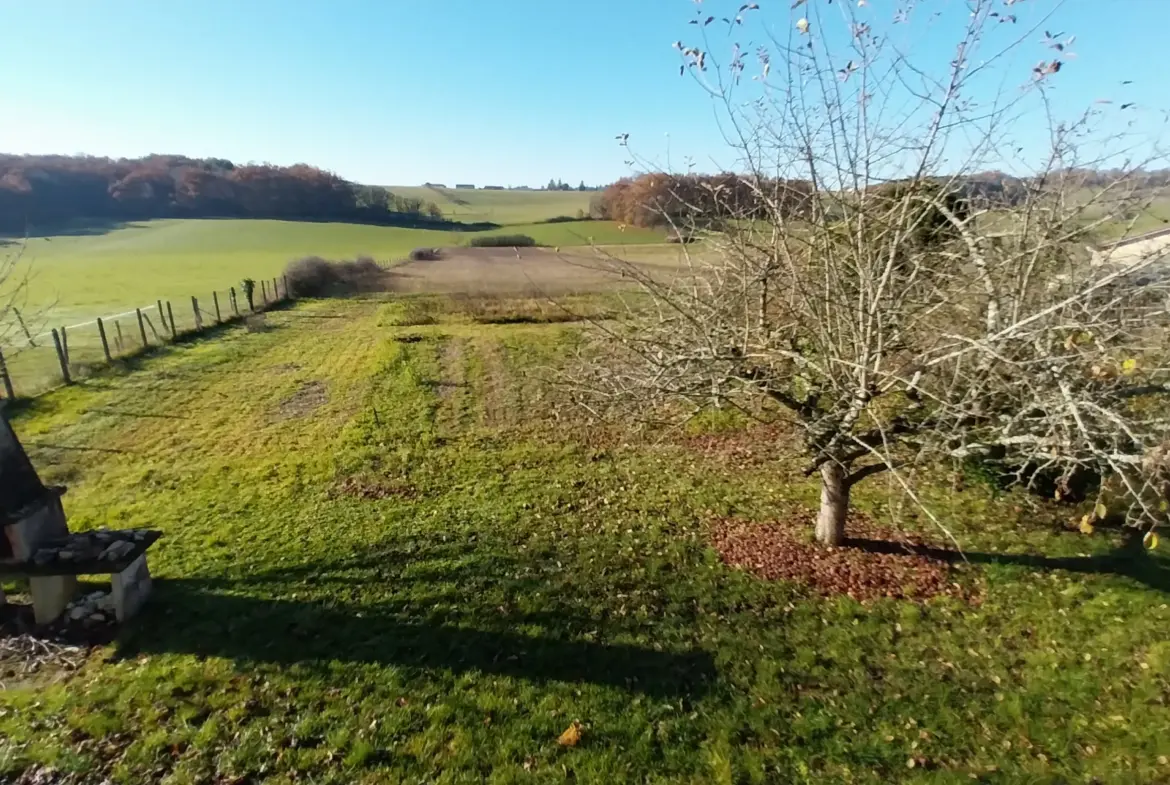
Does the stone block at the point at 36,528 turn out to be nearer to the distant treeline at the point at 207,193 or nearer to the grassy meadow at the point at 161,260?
the grassy meadow at the point at 161,260

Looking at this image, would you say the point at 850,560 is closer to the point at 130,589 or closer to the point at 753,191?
the point at 753,191

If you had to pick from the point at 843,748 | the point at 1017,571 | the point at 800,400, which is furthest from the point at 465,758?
the point at 1017,571

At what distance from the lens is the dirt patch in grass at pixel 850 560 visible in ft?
24.2

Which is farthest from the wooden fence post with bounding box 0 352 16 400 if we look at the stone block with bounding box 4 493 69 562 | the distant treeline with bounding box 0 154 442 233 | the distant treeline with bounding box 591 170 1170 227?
the distant treeline with bounding box 0 154 442 233

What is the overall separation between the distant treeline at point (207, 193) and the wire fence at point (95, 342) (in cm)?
5137

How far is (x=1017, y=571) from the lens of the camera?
301 inches

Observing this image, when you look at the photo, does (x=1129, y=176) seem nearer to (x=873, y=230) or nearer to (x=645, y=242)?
(x=873, y=230)

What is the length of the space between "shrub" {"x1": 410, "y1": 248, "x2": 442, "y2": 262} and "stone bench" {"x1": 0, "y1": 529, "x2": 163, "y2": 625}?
147 ft

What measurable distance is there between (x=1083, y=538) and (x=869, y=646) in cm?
445

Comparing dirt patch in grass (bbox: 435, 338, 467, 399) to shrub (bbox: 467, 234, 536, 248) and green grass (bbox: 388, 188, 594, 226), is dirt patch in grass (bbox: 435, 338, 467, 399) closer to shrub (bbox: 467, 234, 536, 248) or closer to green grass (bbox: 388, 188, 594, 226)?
shrub (bbox: 467, 234, 536, 248)

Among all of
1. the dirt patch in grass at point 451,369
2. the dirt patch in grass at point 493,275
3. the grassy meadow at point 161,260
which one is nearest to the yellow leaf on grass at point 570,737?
the grassy meadow at point 161,260

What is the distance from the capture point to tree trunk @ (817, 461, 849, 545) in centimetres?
786

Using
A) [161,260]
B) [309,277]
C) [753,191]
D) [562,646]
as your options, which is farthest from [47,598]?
[161,260]

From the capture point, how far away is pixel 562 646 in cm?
635
